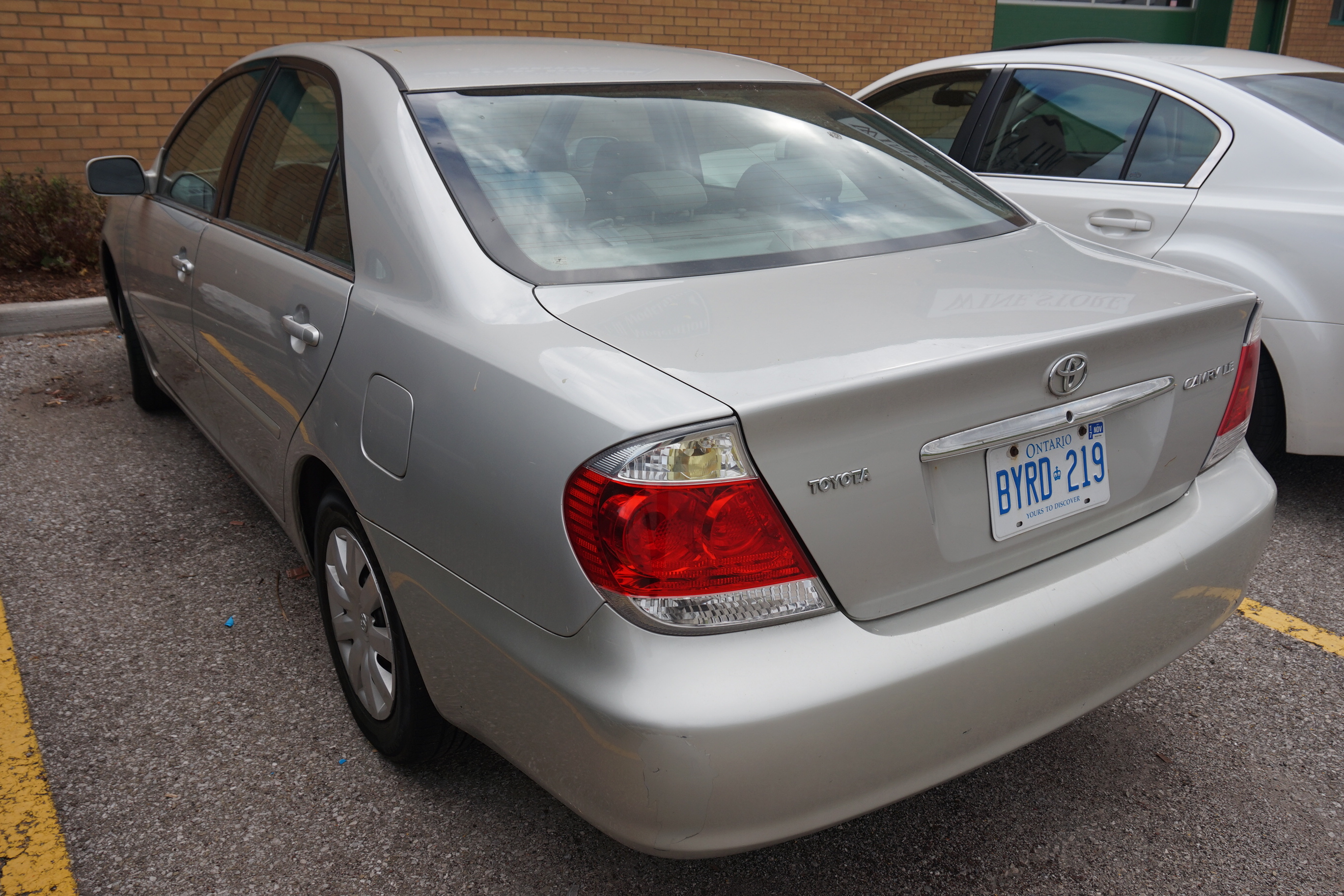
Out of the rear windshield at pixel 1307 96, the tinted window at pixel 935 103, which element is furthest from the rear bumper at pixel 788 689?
the tinted window at pixel 935 103

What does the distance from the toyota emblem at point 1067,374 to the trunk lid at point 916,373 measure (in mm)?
16

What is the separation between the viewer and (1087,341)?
177cm

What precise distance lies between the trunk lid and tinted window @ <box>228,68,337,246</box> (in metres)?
0.97

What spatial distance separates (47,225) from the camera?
6492 millimetres

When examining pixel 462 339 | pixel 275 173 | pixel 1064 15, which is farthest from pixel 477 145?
pixel 1064 15

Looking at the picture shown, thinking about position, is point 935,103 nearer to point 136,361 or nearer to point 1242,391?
point 1242,391

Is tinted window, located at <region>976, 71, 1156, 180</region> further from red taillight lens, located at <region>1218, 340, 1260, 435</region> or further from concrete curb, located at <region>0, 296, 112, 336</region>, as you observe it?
concrete curb, located at <region>0, 296, 112, 336</region>

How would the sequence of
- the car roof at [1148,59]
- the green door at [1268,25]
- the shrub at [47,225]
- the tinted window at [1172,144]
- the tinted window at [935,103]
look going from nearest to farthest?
the tinted window at [1172,144], the car roof at [1148,59], the tinted window at [935,103], the shrub at [47,225], the green door at [1268,25]

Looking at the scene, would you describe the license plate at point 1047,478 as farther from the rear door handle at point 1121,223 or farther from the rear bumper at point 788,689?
the rear door handle at point 1121,223

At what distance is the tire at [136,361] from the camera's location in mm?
4391

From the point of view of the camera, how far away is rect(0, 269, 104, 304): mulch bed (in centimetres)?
625

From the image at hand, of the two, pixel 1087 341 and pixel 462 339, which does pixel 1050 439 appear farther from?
pixel 462 339

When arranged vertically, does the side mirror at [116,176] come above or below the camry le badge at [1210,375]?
above

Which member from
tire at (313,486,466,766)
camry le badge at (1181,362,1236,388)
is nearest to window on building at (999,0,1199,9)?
camry le badge at (1181,362,1236,388)
